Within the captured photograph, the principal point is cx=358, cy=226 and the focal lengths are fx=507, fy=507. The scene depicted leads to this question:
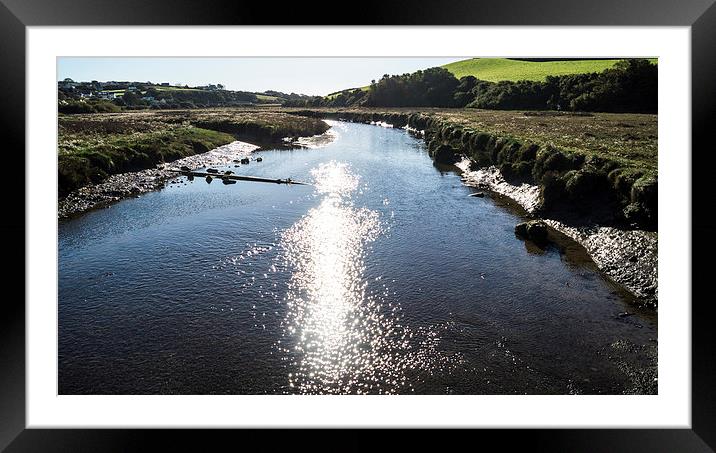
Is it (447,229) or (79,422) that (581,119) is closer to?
(447,229)

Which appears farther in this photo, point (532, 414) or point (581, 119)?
point (581, 119)

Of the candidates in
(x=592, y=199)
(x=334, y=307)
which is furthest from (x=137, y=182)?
(x=592, y=199)

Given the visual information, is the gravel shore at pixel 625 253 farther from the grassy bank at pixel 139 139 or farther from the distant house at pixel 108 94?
the distant house at pixel 108 94

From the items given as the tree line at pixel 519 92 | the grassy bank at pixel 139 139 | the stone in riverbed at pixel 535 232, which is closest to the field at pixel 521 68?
the tree line at pixel 519 92

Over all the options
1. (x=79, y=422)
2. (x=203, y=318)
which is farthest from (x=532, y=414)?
(x=203, y=318)

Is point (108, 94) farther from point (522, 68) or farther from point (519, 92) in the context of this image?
point (522, 68)

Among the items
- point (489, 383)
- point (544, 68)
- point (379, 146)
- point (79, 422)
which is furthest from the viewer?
point (544, 68)

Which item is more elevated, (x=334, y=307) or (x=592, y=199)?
(x=592, y=199)
